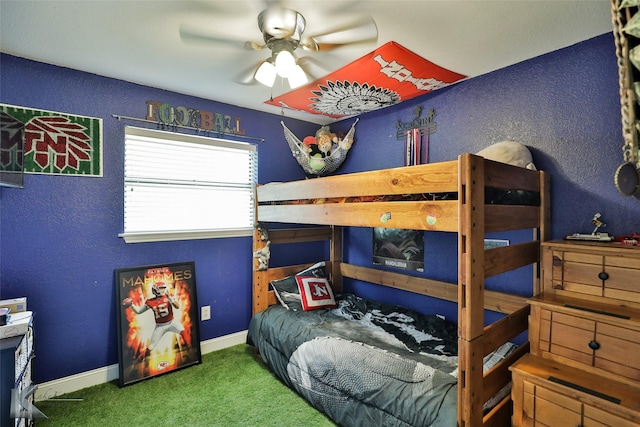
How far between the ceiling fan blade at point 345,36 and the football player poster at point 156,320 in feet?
6.61

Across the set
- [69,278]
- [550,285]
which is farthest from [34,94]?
[550,285]

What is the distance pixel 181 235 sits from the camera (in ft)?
9.07

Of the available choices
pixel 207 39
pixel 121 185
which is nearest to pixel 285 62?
pixel 207 39

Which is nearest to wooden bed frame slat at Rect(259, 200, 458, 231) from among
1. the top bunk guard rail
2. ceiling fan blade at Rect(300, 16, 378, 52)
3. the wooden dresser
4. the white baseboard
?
the top bunk guard rail

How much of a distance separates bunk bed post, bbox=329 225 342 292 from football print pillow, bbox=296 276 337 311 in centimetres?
37

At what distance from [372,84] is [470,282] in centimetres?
170

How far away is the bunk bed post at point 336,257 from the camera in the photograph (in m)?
3.43

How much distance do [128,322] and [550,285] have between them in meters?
2.83

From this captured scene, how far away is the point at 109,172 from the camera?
8.07 ft

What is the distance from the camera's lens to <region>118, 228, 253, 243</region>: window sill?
2551 millimetres

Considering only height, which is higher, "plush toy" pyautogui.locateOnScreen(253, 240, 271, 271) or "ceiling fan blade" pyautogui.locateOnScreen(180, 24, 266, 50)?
"ceiling fan blade" pyautogui.locateOnScreen(180, 24, 266, 50)

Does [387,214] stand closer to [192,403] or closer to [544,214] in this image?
[544,214]

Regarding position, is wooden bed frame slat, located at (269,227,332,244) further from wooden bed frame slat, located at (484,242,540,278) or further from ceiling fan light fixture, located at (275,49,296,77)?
wooden bed frame slat, located at (484,242,540,278)

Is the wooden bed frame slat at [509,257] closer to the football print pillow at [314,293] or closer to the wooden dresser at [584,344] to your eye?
the wooden dresser at [584,344]
